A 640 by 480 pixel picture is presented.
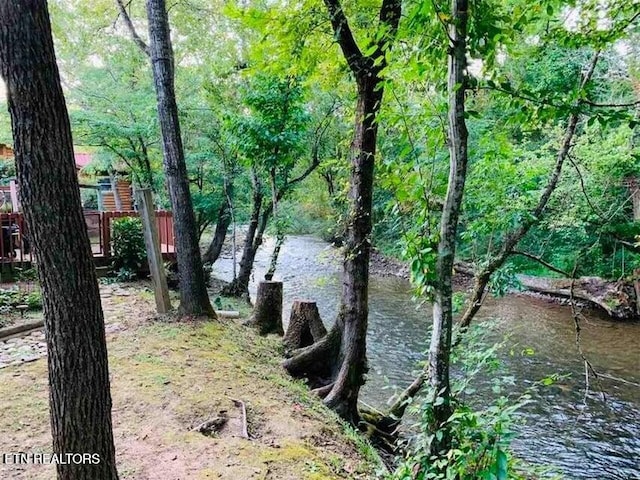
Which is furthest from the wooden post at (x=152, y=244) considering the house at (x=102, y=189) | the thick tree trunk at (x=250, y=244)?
the house at (x=102, y=189)

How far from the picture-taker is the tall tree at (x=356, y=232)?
369 cm

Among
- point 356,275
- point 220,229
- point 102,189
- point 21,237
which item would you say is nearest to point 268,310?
point 356,275

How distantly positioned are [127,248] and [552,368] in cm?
796

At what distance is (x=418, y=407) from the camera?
2256 mm

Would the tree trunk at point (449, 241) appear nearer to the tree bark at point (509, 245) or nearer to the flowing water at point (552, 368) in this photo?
the flowing water at point (552, 368)

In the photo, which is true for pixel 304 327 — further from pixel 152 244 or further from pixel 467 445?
pixel 467 445

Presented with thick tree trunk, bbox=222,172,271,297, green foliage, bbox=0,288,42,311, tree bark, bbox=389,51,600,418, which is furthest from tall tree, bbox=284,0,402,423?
thick tree trunk, bbox=222,172,271,297

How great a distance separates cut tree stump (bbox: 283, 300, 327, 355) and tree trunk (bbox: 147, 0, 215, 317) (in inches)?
44.9

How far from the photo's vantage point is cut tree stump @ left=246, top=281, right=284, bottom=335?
668 centimetres

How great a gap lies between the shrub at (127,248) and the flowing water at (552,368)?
3.22 metres

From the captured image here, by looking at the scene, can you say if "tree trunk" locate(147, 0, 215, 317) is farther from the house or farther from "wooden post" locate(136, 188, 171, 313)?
the house

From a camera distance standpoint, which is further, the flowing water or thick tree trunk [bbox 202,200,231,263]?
thick tree trunk [bbox 202,200,231,263]

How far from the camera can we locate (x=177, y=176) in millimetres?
5812

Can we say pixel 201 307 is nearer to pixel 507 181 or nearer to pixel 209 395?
pixel 209 395
